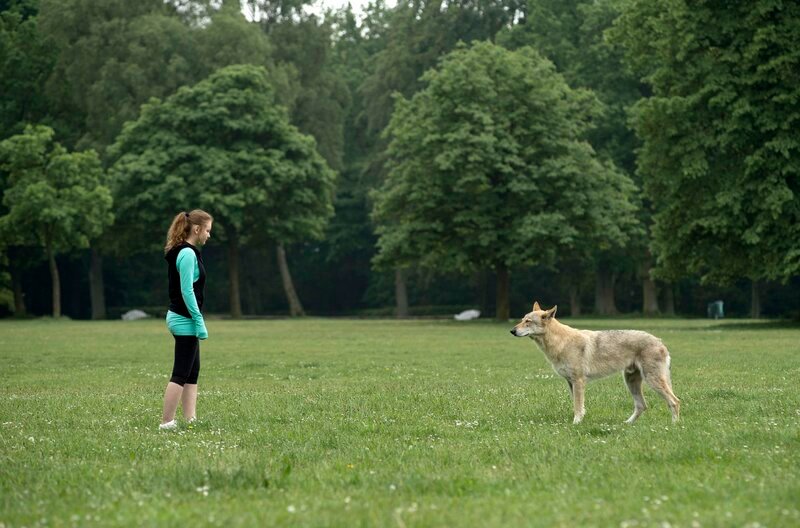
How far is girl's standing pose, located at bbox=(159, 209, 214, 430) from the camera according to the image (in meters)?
13.1

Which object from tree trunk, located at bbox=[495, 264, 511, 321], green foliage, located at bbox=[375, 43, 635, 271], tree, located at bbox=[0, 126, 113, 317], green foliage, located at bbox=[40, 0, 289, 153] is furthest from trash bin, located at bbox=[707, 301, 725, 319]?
tree, located at bbox=[0, 126, 113, 317]

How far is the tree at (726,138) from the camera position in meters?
40.3

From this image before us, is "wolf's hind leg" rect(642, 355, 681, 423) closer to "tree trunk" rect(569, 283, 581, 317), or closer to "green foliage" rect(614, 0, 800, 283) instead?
"green foliage" rect(614, 0, 800, 283)

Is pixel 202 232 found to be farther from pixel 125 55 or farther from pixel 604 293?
pixel 604 293

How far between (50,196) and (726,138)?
3763cm

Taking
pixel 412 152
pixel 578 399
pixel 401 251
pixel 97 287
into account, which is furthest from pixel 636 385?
pixel 97 287

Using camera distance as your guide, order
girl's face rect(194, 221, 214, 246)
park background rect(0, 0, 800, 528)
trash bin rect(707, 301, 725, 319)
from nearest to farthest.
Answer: park background rect(0, 0, 800, 528), girl's face rect(194, 221, 214, 246), trash bin rect(707, 301, 725, 319)

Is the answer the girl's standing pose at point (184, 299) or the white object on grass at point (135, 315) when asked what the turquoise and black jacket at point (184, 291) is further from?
the white object on grass at point (135, 315)

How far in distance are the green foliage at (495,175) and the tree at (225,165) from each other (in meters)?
12.5

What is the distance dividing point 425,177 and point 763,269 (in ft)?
58.1

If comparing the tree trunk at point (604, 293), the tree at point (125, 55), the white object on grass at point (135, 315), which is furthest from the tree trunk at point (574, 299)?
the white object on grass at point (135, 315)

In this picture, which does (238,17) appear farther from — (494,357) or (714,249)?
(494,357)

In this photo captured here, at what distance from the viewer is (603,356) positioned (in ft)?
46.6

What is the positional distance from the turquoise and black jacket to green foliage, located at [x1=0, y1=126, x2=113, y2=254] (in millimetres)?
49399
